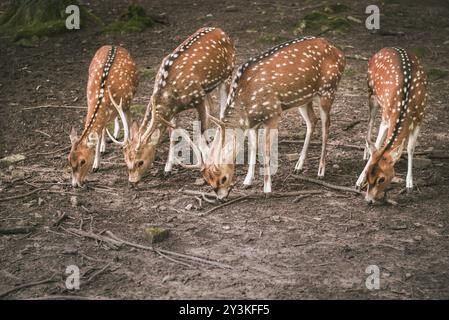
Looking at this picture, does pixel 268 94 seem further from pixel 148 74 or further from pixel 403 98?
pixel 148 74

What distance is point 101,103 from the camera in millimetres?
7879

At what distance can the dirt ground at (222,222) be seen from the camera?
227 inches

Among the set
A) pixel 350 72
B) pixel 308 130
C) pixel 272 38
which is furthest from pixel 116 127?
pixel 272 38

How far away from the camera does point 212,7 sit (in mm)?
14852

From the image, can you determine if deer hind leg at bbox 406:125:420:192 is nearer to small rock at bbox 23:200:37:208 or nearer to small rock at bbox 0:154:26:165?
small rock at bbox 23:200:37:208

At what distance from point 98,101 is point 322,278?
3553 mm

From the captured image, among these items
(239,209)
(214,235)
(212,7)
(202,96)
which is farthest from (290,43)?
(212,7)

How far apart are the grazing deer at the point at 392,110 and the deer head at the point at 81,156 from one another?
304 centimetres

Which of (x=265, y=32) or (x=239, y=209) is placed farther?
(x=265, y=32)

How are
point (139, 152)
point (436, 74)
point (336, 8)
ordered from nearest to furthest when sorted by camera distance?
point (139, 152) → point (436, 74) → point (336, 8)

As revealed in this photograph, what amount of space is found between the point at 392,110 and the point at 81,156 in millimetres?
3475

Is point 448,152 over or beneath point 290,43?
beneath

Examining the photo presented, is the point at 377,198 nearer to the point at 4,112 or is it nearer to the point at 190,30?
the point at 4,112

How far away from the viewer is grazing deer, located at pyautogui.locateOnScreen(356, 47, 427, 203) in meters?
6.97
